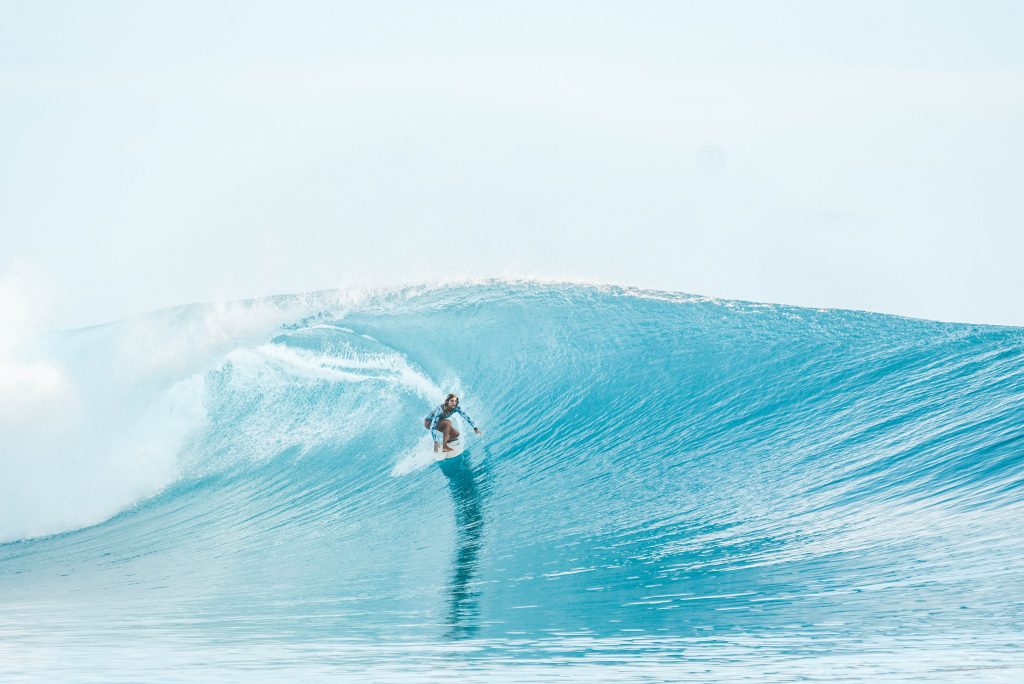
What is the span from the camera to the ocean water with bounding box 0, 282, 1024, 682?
6.64 metres

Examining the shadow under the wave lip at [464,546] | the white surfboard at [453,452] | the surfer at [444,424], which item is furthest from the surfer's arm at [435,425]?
the shadow under the wave lip at [464,546]

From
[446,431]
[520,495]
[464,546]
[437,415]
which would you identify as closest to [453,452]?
[446,431]

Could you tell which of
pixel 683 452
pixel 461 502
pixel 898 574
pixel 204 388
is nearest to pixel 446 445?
pixel 461 502

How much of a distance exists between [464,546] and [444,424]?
2.59 metres

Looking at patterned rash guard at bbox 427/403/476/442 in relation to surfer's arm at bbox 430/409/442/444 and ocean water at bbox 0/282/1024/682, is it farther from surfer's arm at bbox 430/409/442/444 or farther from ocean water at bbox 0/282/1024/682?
ocean water at bbox 0/282/1024/682

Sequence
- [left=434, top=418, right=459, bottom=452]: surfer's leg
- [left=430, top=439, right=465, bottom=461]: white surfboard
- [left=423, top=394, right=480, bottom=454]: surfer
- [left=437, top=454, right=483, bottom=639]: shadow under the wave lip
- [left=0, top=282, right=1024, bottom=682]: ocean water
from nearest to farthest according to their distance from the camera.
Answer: [left=0, top=282, right=1024, bottom=682]: ocean water, [left=437, top=454, right=483, bottom=639]: shadow under the wave lip, [left=423, top=394, right=480, bottom=454]: surfer, [left=434, top=418, right=459, bottom=452]: surfer's leg, [left=430, top=439, right=465, bottom=461]: white surfboard

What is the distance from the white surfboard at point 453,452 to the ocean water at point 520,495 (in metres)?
0.18

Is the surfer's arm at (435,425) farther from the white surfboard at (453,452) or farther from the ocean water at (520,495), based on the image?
the ocean water at (520,495)

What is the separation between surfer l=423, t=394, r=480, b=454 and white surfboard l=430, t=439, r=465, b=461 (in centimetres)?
4

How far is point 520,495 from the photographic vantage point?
11.1 m

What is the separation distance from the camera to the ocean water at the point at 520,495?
6.64 m

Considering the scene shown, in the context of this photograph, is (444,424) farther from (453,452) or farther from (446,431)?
(453,452)

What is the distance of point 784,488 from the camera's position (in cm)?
987

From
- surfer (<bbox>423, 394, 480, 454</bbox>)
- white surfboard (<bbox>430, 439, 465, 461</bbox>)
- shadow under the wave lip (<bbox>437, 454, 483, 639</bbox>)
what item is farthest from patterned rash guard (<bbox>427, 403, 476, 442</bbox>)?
shadow under the wave lip (<bbox>437, 454, 483, 639</bbox>)
